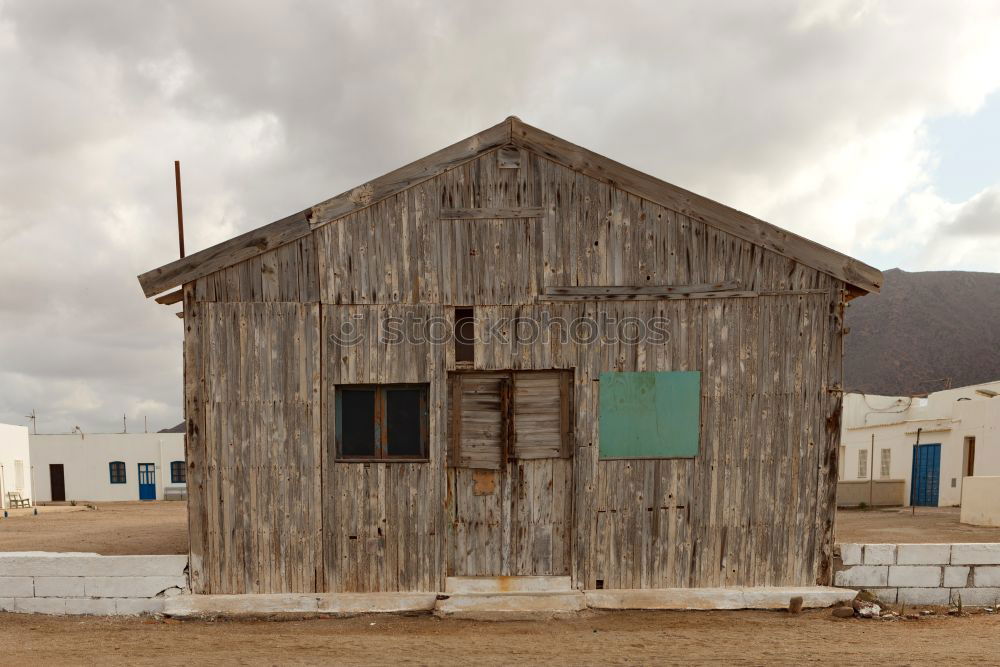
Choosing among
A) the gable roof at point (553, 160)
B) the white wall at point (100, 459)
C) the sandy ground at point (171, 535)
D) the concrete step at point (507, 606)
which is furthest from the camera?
the white wall at point (100, 459)

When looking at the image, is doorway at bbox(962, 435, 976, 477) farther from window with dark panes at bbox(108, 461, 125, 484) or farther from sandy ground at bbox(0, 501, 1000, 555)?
window with dark panes at bbox(108, 461, 125, 484)

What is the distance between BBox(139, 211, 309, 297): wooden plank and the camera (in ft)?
25.5

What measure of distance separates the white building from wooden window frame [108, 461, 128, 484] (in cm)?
3968

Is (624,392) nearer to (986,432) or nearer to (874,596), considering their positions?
(874,596)

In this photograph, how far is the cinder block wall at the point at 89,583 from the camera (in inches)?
317

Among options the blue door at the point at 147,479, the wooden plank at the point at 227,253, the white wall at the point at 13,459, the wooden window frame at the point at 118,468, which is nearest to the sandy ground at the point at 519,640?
the wooden plank at the point at 227,253

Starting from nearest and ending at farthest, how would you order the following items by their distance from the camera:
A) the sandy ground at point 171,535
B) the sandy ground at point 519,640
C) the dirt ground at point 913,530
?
1. the sandy ground at point 519,640
2. the sandy ground at point 171,535
3. the dirt ground at point 913,530

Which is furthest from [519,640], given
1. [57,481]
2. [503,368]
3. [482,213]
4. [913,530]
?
[57,481]

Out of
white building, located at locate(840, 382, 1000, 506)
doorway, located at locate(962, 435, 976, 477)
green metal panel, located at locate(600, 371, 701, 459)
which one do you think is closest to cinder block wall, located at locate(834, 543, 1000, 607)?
green metal panel, located at locate(600, 371, 701, 459)

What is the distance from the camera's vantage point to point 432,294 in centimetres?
802

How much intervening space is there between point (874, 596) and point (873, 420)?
3067 cm

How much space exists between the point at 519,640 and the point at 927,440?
2701 cm

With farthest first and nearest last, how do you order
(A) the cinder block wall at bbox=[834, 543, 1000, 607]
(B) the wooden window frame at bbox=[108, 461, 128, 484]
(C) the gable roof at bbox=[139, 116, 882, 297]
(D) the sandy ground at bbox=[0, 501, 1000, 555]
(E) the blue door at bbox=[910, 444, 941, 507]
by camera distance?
(B) the wooden window frame at bbox=[108, 461, 128, 484], (E) the blue door at bbox=[910, 444, 941, 507], (D) the sandy ground at bbox=[0, 501, 1000, 555], (A) the cinder block wall at bbox=[834, 543, 1000, 607], (C) the gable roof at bbox=[139, 116, 882, 297]

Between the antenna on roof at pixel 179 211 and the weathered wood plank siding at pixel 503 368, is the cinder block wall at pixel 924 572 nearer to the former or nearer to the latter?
the weathered wood plank siding at pixel 503 368
